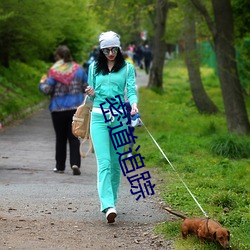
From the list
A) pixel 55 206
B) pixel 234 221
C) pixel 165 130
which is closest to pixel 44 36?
pixel 165 130

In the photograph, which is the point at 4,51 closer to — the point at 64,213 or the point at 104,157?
the point at 64,213

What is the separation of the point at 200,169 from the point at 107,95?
4265 millimetres

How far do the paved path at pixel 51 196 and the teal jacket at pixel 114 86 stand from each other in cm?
120

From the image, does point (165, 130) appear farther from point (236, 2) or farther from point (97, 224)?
point (97, 224)

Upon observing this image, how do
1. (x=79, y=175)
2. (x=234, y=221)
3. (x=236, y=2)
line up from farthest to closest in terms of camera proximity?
(x=236, y=2) → (x=79, y=175) → (x=234, y=221)

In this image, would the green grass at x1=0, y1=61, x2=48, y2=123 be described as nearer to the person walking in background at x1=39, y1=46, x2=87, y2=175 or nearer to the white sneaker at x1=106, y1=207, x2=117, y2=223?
the person walking in background at x1=39, y1=46, x2=87, y2=175

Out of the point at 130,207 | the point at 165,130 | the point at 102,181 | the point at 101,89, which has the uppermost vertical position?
the point at 101,89

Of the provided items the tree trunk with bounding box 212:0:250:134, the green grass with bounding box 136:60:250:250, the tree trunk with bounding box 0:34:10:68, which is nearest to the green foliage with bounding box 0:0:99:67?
the tree trunk with bounding box 0:34:10:68

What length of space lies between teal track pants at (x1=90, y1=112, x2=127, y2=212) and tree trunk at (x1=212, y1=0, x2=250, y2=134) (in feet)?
28.6

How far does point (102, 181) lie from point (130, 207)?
3.37ft

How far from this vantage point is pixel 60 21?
73.4 feet

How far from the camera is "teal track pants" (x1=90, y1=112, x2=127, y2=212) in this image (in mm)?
7262

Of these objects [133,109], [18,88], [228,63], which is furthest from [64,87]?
[18,88]

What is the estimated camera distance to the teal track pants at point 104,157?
7.26 m
